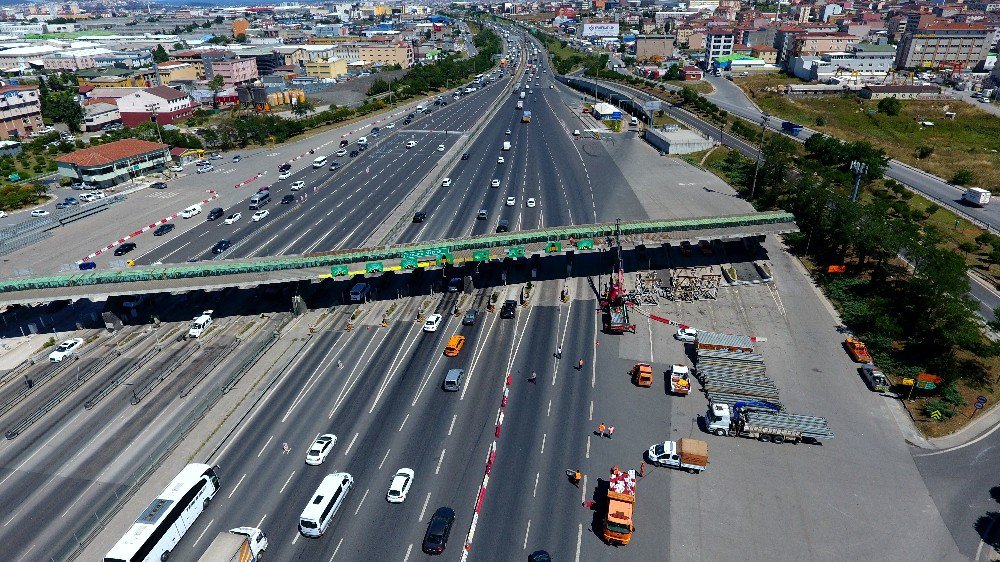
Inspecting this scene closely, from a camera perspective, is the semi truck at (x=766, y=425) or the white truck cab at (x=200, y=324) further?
the white truck cab at (x=200, y=324)

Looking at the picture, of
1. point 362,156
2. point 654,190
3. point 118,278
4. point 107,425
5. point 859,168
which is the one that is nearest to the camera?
point 107,425

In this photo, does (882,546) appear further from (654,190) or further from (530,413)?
(654,190)

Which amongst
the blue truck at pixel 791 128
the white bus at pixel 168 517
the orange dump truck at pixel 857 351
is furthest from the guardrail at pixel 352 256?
the blue truck at pixel 791 128

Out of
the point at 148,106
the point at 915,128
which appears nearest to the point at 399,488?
the point at 148,106

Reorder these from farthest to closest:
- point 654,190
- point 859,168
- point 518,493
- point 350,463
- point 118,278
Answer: point 654,190
point 859,168
point 118,278
point 350,463
point 518,493

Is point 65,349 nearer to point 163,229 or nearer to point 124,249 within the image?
point 124,249

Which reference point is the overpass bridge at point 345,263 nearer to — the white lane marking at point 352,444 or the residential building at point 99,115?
the white lane marking at point 352,444

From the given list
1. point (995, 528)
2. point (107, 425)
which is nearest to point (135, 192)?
point (107, 425)
